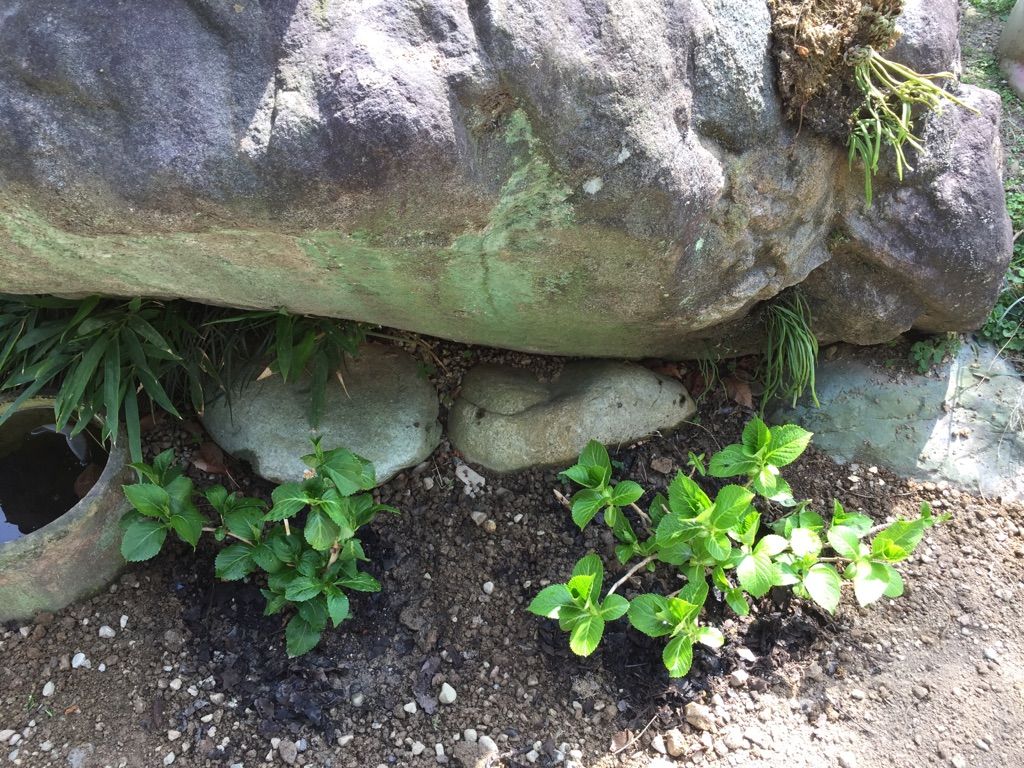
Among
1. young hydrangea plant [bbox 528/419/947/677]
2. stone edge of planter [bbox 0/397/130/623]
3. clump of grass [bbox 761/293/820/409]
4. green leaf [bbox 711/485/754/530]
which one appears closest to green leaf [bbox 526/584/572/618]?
young hydrangea plant [bbox 528/419/947/677]

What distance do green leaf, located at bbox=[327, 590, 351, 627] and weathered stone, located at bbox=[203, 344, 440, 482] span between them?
0.57m

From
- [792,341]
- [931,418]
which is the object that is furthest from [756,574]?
[931,418]

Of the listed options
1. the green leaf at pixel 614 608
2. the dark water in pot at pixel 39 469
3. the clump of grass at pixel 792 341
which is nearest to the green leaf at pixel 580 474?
the green leaf at pixel 614 608

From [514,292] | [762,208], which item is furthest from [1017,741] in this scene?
[514,292]

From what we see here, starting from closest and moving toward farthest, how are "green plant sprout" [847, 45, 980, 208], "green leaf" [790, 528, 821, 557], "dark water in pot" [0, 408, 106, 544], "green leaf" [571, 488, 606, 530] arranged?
1. "green plant sprout" [847, 45, 980, 208]
2. "green leaf" [790, 528, 821, 557]
3. "green leaf" [571, 488, 606, 530]
4. "dark water in pot" [0, 408, 106, 544]

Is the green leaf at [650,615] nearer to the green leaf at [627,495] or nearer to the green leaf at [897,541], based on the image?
the green leaf at [627,495]

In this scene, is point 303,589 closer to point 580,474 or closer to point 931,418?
point 580,474

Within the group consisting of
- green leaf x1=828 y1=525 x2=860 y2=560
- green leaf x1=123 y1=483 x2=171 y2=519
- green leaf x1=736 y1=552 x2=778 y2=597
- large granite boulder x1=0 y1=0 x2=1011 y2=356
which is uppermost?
large granite boulder x1=0 y1=0 x2=1011 y2=356

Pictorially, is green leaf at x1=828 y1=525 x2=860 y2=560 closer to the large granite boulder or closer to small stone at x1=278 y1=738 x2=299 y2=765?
the large granite boulder

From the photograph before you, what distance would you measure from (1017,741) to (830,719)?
0.53 meters

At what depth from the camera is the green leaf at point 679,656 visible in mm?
2068

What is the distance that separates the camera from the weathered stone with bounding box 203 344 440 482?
2.76 meters

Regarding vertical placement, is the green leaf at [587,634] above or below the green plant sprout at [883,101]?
below

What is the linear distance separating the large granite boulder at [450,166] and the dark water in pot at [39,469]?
0.98 meters
